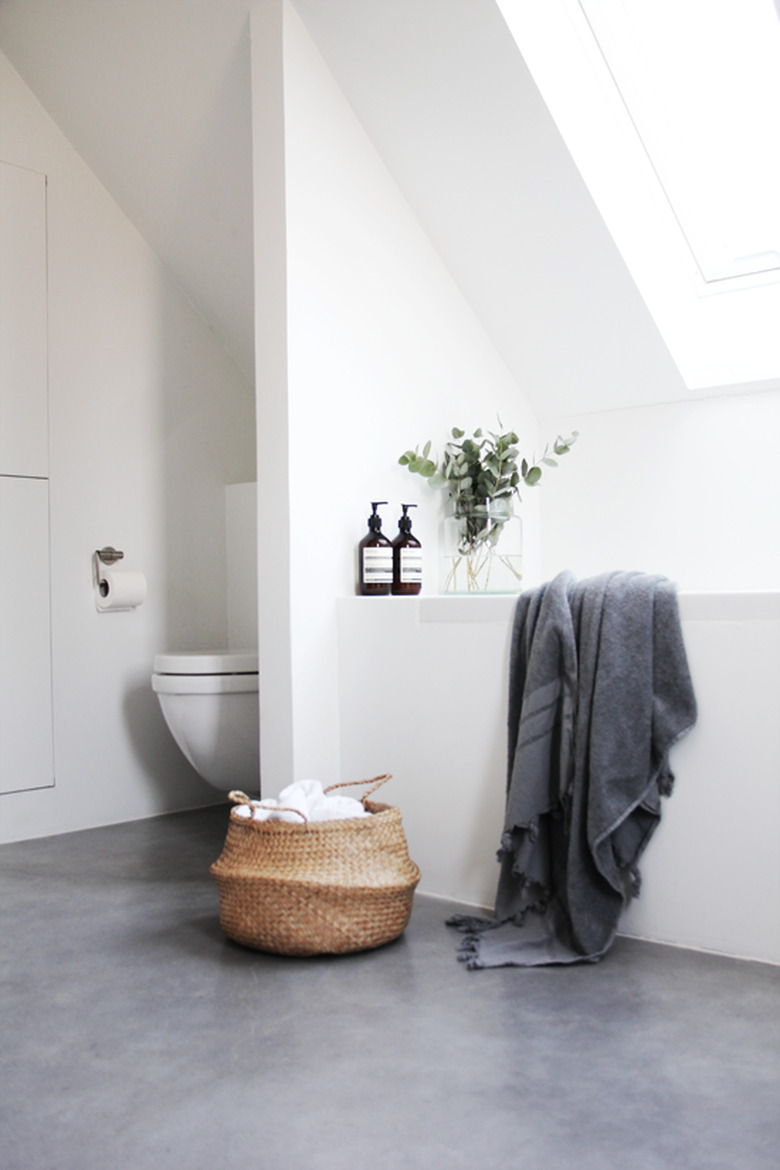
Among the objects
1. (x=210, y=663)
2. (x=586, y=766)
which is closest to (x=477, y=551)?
(x=210, y=663)

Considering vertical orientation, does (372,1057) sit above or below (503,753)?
below

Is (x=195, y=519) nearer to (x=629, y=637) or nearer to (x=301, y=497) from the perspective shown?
(x=301, y=497)

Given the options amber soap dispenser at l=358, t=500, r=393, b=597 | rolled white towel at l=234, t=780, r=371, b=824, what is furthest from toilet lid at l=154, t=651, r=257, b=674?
rolled white towel at l=234, t=780, r=371, b=824

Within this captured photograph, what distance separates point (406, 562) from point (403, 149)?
1.08 meters

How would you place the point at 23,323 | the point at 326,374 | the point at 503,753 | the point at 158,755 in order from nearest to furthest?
1. the point at 503,753
2. the point at 326,374
3. the point at 23,323
4. the point at 158,755

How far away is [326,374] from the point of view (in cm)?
234

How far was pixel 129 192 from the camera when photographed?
3.03 meters

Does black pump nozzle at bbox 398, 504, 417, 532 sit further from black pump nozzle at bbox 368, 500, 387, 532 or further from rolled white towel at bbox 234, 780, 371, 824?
rolled white towel at bbox 234, 780, 371, 824

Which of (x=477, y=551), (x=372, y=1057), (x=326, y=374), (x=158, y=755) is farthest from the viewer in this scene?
(x=158, y=755)

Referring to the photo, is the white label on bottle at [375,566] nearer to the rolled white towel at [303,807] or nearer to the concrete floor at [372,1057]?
the rolled white towel at [303,807]

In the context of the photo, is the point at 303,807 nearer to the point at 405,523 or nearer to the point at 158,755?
the point at 405,523

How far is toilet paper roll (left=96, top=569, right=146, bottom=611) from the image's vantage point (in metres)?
2.94

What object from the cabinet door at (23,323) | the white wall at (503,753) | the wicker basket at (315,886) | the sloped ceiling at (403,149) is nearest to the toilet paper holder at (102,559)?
the cabinet door at (23,323)

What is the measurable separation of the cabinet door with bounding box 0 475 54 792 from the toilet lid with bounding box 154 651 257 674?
431 millimetres
